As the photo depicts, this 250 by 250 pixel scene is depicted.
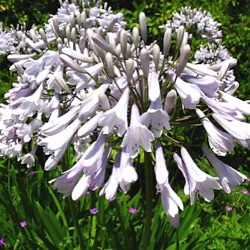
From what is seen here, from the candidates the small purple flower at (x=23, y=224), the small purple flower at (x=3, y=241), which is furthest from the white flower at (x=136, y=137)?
the small purple flower at (x=3, y=241)

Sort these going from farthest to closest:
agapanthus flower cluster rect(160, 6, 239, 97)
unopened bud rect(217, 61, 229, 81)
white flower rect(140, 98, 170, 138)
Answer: agapanthus flower cluster rect(160, 6, 239, 97), unopened bud rect(217, 61, 229, 81), white flower rect(140, 98, 170, 138)

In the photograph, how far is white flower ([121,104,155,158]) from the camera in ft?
5.92

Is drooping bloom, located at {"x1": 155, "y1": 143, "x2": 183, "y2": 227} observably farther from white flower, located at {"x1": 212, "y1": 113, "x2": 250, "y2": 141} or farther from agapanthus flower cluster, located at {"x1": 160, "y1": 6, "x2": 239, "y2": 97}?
agapanthus flower cluster, located at {"x1": 160, "y1": 6, "x2": 239, "y2": 97}

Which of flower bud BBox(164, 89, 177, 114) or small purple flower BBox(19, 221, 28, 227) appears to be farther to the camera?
small purple flower BBox(19, 221, 28, 227)

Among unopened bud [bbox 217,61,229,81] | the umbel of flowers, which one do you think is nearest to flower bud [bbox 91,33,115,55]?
the umbel of flowers

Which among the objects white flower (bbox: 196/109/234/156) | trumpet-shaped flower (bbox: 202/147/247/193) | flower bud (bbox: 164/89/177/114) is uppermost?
flower bud (bbox: 164/89/177/114)

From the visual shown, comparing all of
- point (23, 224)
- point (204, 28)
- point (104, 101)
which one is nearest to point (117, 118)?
point (104, 101)

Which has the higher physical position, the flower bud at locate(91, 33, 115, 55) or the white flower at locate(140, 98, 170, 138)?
the flower bud at locate(91, 33, 115, 55)

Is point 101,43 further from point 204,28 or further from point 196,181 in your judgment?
point 204,28

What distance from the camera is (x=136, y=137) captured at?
1812mm

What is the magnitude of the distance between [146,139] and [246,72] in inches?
156

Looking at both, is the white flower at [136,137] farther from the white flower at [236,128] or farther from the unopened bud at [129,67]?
the white flower at [236,128]

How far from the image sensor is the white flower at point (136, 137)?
1804 millimetres

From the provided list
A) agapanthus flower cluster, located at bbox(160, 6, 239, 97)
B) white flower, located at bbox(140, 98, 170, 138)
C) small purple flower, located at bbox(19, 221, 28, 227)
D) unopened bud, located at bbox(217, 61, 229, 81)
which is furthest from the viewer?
agapanthus flower cluster, located at bbox(160, 6, 239, 97)
